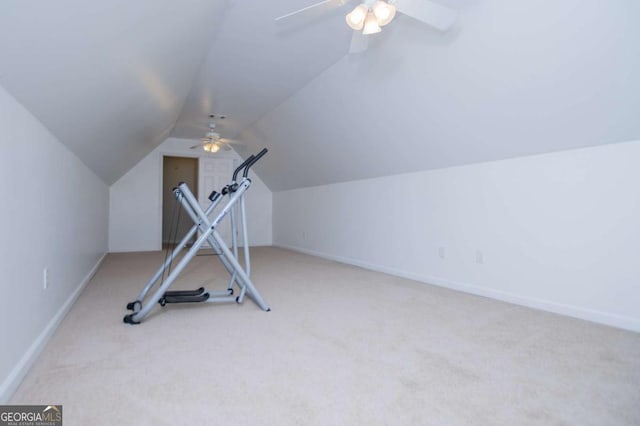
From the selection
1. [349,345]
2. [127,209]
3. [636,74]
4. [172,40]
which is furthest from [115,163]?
[636,74]

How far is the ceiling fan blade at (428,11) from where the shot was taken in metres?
2.06

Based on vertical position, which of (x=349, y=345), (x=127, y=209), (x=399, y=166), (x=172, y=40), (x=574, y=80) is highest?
(x=172, y=40)

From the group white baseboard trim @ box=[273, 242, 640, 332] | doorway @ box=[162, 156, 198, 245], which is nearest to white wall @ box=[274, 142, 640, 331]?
white baseboard trim @ box=[273, 242, 640, 332]

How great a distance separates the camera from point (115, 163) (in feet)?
17.3

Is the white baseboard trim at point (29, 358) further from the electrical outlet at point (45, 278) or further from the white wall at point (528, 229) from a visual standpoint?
the white wall at point (528, 229)

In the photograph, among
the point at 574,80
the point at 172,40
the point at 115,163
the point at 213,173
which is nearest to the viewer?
the point at 574,80

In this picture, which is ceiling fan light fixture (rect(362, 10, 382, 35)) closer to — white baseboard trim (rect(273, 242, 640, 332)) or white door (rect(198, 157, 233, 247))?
white baseboard trim (rect(273, 242, 640, 332))

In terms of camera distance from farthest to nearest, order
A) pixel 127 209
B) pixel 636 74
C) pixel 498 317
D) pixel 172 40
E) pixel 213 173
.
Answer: pixel 213 173, pixel 127 209, pixel 498 317, pixel 172 40, pixel 636 74

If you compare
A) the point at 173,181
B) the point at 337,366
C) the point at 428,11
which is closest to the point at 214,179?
the point at 173,181

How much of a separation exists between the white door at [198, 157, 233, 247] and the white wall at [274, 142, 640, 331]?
386 centimetres

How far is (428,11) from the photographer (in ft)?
6.91

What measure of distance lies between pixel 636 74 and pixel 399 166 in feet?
8.53

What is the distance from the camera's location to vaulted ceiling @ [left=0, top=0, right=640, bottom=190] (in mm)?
1828

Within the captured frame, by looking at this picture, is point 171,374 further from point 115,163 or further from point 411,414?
point 115,163
